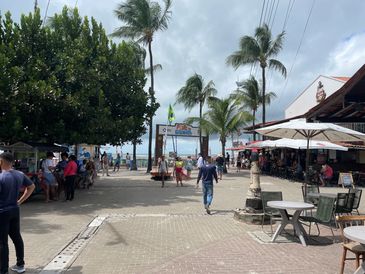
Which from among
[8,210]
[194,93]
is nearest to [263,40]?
[194,93]

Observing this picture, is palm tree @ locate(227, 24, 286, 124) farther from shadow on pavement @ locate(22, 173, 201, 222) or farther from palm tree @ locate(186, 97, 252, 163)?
shadow on pavement @ locate(22, 173, 201, 222)

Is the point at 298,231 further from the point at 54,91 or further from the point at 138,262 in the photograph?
the point at 54,91

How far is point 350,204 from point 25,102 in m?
10.4

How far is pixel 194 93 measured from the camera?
1620 inches

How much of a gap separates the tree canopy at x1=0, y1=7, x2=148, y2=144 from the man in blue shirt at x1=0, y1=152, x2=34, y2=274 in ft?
26.8

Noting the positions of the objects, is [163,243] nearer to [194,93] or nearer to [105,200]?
[105,200]

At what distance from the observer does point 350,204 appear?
379 inches

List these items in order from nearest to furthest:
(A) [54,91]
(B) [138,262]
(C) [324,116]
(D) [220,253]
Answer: (B) [138,262]
(D) [220,253]
(A) [54,91]
(C) [324,116]

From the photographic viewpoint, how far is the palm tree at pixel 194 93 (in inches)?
1614

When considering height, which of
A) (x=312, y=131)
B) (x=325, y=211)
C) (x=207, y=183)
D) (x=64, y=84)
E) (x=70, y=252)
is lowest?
(x=70, y=252)

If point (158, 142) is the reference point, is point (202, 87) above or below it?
above

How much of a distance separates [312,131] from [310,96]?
25.9m

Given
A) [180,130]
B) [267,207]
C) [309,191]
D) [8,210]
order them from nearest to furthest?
[8,210] < [267,207] < [309,191] < [180,130]

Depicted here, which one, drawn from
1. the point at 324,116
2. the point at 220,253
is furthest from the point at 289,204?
the point at 324,116
